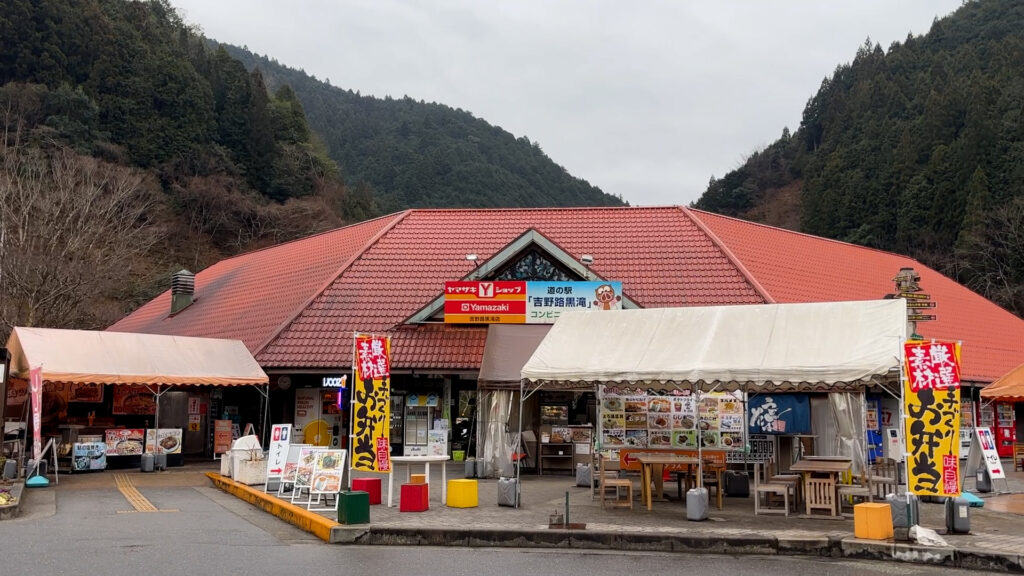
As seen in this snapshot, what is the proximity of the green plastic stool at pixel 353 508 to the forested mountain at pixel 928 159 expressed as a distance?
38.8 meters

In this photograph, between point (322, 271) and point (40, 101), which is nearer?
point (322, 271)

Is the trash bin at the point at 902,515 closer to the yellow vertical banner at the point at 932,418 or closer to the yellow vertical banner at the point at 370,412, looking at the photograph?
the yellow vertical banner at the point at 932,418

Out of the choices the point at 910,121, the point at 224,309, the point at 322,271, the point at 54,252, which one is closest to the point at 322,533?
the point at 322,271

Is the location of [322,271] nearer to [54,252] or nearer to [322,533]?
[54,252]

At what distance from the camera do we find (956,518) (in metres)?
9.75

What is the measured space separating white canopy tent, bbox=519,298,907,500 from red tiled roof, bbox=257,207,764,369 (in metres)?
7.34

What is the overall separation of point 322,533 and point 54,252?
Result: 21861 millimetres

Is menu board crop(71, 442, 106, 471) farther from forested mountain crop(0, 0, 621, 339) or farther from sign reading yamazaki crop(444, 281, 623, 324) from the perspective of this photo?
forested mountain crop(0, 0, 621, 339)

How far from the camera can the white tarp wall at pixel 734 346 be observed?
34.4 ft

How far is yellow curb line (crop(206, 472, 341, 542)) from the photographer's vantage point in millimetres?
10461

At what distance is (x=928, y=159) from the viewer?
47062 millimetres

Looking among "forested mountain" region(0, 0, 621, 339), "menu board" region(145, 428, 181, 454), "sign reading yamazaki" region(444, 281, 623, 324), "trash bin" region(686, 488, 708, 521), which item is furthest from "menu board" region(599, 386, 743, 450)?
"forested mountain" region(0, 0, 621, 339)

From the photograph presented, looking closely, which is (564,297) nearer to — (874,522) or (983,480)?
(983,480)

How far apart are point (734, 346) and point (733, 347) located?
0.09 feet
